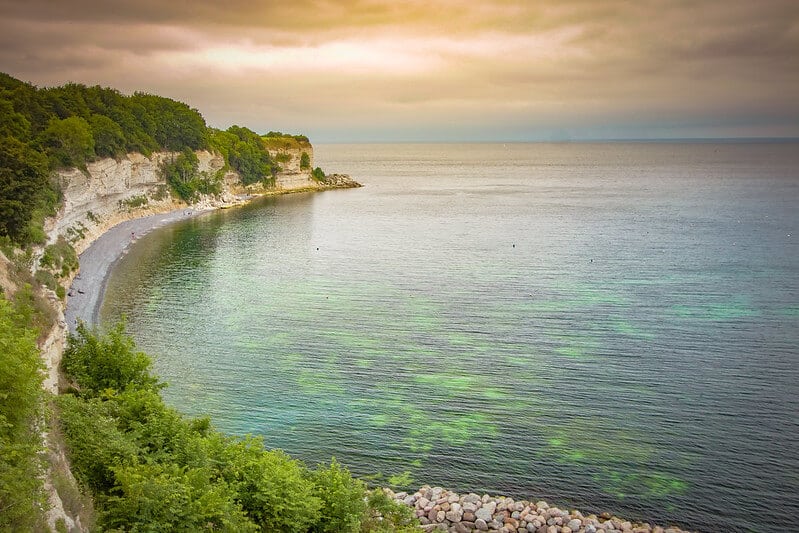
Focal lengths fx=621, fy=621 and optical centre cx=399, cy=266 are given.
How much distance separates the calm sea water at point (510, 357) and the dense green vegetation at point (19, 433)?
709 inches

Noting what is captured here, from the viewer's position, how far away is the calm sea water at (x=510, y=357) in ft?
108

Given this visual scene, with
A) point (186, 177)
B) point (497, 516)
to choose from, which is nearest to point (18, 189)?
point (497, 516)

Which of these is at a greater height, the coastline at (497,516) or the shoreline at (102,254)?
the shoreline at (102,254)

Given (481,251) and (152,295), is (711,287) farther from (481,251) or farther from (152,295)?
(152,295)

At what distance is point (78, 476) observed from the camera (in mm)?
21250

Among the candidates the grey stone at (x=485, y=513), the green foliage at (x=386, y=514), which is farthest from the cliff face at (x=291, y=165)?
the green foliage at (x=386, y=514)

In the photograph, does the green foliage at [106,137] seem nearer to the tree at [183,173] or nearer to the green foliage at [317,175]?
the tree at [183,173]

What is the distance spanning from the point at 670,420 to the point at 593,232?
232ft

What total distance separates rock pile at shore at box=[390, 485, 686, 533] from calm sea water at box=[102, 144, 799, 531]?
1.27m

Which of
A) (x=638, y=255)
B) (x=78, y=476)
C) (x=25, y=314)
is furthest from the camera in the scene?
(x=638, y=255)

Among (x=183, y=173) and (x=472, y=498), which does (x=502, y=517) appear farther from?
(x=183, y=173)

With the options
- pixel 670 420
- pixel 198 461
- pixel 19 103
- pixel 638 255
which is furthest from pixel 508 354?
pixel 19 103

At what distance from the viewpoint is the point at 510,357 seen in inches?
1875

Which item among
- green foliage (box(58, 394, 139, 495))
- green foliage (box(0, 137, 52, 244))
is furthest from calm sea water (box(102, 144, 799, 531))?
green foliage (box(58, 394, 139, 495))
